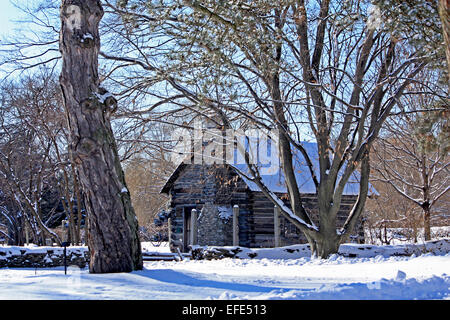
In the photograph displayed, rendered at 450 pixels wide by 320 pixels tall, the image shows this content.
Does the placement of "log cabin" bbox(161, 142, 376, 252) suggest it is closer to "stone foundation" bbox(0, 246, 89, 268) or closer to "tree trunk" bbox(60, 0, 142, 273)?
"stone foundation" bbox(0, 246, 89, 268)

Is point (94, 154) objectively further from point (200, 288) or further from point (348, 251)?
point (348, 251)

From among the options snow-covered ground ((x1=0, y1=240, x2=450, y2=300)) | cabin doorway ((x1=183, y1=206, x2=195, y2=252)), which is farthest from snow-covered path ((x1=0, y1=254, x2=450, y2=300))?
cabin doorway ((x1=183, y1=206, x2=195, y2=252))

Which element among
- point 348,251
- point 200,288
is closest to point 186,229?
point 348,251

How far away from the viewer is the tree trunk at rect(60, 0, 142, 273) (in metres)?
6.97

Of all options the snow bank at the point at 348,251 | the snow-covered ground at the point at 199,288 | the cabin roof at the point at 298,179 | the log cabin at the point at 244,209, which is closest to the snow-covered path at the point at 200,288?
the snow-covered ground at the point at 199,288

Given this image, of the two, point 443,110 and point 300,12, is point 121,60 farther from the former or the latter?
point 443,110

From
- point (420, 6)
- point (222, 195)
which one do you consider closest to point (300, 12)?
point (420, 6)

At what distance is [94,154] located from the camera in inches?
276

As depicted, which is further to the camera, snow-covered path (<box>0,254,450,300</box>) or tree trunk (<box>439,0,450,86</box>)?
tree trunk (<box>439,0,450,86</box>)

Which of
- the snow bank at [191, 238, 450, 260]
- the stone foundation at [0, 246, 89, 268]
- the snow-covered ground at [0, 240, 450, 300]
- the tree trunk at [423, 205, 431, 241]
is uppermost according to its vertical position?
the tree trunk at [423, 205, 431, 241]

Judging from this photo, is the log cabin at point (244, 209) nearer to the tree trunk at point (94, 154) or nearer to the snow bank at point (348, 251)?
the snow bank at point (348, 251)

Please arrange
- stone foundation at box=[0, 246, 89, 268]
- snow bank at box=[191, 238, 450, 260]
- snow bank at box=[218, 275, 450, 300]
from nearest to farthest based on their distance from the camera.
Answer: snow bank at box=[218, 275, 450, 300] < snow bank at box=[191, 238, 450, 260] < stone foundation at box=[0, 246, 89, 268]

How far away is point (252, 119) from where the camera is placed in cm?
1128
